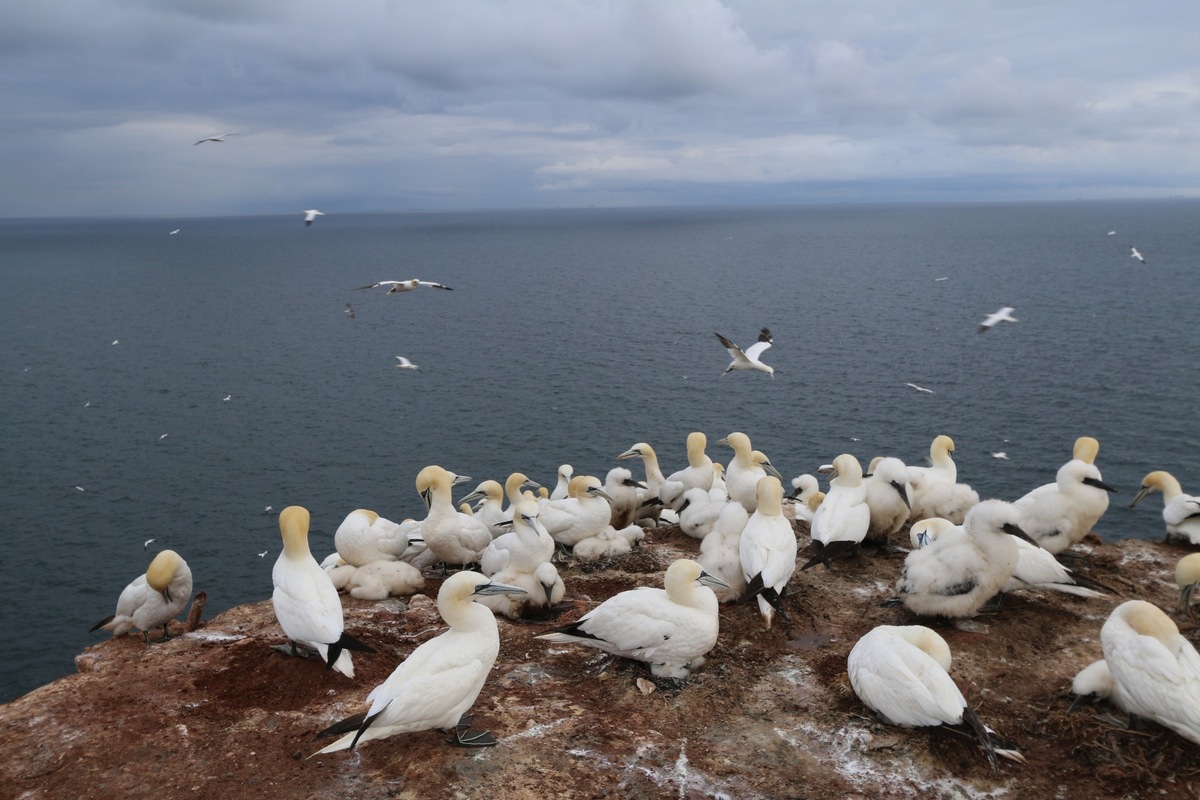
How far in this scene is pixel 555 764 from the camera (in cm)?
680

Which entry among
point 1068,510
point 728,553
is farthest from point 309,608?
point 1068,510

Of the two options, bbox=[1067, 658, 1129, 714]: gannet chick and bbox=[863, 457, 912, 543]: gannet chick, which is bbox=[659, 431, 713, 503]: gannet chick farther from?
bbox=[1067, 658, 1129, 714]: gannet chick

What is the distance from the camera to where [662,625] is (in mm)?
7766

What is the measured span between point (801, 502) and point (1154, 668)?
28.5 feet

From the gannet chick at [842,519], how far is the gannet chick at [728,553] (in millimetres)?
904

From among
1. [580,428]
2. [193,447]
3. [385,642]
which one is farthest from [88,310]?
[385,642]

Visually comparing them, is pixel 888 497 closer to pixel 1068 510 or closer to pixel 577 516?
pixel 1068 510

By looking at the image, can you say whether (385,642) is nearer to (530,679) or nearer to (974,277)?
(530,679)

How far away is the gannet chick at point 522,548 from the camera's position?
33.7 feet

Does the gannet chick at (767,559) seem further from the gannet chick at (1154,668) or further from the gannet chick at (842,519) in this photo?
the gannet chick at (1154,668)

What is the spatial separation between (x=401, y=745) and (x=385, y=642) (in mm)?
2358

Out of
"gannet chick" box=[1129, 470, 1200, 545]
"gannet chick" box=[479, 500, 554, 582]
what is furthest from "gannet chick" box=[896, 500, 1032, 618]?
"gannet chick" box=[1129, 470, 1200, 545]

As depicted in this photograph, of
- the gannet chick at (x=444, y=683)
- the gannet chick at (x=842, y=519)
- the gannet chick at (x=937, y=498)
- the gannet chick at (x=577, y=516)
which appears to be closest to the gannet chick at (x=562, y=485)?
the gannet chick at (x=577, y=516)

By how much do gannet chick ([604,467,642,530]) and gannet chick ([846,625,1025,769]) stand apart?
7277mm
